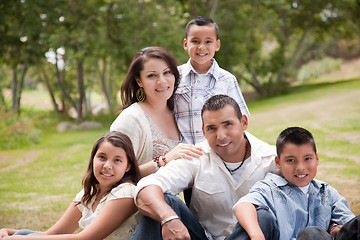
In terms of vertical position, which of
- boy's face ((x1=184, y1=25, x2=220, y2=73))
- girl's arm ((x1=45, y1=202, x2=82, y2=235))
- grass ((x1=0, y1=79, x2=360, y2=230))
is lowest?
grass ((x1=0, y1=79, x2=360, y2=230))

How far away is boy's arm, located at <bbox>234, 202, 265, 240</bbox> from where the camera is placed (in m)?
2.05

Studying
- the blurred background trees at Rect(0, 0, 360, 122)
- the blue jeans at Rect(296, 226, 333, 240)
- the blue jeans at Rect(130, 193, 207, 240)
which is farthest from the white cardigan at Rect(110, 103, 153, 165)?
the blurred background trees at Rect(0, 0, 360, 122)

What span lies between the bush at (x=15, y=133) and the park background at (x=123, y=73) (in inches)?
1.1

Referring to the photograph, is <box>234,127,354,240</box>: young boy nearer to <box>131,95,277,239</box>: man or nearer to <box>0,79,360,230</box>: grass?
<box>131,95,277,239</box>: man

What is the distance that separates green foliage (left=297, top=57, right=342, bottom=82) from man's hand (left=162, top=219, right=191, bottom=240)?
17.8 meters

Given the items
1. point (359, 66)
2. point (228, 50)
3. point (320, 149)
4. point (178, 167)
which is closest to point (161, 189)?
point (178, 167)

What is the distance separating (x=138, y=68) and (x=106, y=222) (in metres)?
1.11

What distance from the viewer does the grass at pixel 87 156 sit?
5.16 m

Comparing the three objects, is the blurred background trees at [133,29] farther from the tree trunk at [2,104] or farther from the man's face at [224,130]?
the man's face at [224,130]

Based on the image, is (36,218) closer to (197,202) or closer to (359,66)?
(197,202)

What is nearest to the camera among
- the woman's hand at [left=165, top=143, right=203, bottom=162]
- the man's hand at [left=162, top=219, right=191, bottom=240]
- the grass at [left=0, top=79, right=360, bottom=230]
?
the man's hand at [left=162, top=219, right=191, bottom=240]

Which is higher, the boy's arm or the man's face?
the man's face

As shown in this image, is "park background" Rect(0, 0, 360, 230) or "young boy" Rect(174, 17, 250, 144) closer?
"young boy" Rect(174, 17, 250, 144)

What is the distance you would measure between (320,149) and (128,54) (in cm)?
674
